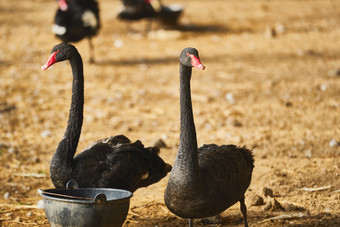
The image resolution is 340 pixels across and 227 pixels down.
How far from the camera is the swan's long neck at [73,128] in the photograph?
16.7ft

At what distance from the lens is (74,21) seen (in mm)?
12234

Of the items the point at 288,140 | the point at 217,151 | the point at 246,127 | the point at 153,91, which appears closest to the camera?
the point at 217,151

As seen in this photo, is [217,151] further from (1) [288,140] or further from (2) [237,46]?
(2) [237,46]

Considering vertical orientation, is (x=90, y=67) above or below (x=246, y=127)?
above

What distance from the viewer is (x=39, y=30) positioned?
16.5m

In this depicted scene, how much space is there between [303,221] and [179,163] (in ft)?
4.82

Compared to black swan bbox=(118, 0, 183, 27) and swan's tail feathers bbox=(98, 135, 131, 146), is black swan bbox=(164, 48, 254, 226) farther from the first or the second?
black swan bbox=(118, 0, 183, 27)

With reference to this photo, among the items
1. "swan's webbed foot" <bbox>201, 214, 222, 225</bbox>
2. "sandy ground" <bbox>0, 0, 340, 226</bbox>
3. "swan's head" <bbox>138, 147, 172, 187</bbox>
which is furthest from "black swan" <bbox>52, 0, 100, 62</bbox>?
"swan's webbed foot" <bbox>201, 214, 222, 225</bbox>

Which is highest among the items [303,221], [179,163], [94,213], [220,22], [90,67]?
[220,22]

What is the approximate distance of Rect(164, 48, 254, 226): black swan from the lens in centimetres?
433

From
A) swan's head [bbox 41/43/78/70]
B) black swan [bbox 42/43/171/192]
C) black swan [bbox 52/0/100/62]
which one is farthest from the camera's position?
Answer: black swan [bbox 52/0/100/62]

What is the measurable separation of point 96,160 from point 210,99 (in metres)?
5.15

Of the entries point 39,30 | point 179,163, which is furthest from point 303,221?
point 39,30

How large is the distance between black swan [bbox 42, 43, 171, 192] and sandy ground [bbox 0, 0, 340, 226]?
473 millimetres
